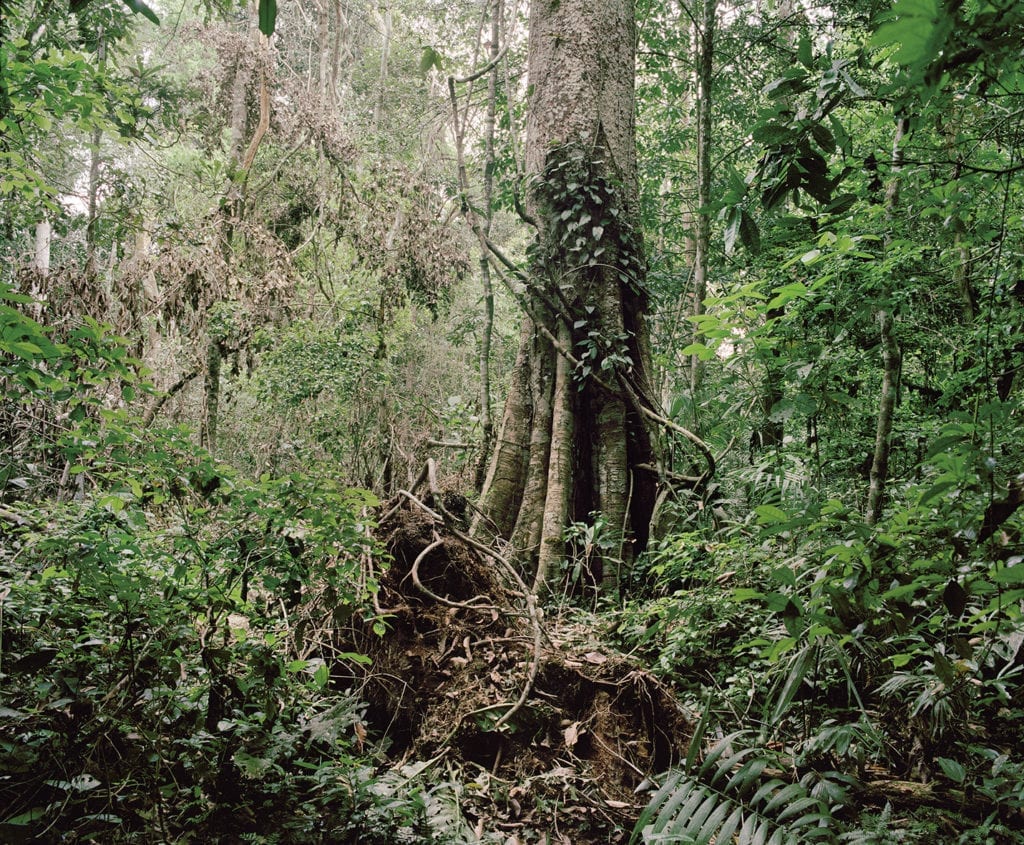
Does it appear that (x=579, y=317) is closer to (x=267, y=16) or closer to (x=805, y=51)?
(x=805, y=51)

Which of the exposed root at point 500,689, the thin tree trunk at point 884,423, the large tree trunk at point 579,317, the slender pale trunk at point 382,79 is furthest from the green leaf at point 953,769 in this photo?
the slender pale trunk at point 382,79

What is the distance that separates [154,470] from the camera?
240 centimetres

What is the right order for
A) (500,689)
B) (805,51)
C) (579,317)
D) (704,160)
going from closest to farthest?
(805,51), (500,689), (704,160), (579,317)

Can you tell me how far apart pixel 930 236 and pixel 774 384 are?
6.85 feet

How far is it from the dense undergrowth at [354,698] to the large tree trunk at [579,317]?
1.98 m

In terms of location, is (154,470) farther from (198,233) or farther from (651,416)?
(198,233)

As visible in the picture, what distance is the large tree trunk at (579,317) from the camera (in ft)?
16.0

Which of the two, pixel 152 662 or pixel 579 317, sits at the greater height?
pixel 579 317

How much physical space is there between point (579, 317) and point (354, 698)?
3.46m

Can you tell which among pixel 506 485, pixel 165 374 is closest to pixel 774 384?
pixel 506 485

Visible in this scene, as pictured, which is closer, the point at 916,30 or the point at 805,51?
the point at 916,30

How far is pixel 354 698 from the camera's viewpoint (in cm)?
273

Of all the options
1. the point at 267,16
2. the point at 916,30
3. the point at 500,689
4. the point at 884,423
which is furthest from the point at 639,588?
the point at 267,16

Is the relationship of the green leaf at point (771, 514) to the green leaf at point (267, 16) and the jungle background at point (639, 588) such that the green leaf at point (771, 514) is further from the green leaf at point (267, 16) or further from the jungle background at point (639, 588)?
the green leaf at point (267, 16)
